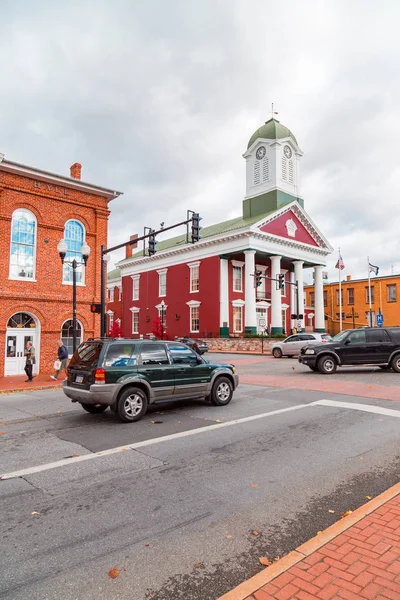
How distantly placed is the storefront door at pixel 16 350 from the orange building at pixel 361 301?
130 feet

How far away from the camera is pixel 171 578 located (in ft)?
10.4

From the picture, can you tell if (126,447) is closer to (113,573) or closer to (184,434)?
(184,434)

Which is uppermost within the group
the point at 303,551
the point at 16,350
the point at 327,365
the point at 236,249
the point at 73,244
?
the point at 236,249

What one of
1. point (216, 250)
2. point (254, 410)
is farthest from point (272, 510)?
point (216, 250)

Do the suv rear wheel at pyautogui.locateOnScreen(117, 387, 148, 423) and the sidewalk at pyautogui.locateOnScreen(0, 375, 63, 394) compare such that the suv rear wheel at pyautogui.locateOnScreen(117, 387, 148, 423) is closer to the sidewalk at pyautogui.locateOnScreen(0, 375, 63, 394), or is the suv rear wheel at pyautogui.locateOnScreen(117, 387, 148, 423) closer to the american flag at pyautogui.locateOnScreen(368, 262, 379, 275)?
the sidewalk at pyautogui.locateOnScreen(0, 375, 63, 394)

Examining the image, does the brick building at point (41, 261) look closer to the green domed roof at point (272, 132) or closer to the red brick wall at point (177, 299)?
the red brick wall at point (177, 299)

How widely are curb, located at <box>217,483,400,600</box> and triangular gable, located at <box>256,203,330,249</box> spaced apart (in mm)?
37768

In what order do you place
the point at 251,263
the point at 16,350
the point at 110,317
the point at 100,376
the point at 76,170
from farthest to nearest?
the point at 110,317
the point at 251,263
the point at 76,170
the point at 16,350
the point at 100,376

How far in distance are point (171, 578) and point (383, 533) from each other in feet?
6.25

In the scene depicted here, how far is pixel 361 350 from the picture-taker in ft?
54.2

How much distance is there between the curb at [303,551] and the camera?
9.55 feet

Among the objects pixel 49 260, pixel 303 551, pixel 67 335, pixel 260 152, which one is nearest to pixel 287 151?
pixel 260 152

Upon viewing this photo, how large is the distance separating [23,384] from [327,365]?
12.0m

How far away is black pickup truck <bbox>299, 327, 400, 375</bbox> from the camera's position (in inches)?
647
